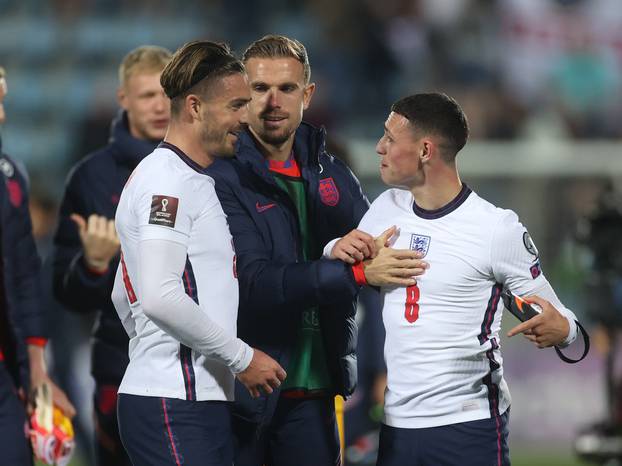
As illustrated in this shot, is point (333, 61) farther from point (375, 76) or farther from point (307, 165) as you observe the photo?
point (307, 165)

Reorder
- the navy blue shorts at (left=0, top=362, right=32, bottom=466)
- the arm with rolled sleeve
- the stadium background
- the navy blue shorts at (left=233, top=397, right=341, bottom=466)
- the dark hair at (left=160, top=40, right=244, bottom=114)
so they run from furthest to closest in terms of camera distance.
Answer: the stadium background < the arm with rolled sleeve < the navy blue shorts at (left=0, top=362, right=32, bottom=466) < the navy blue shorts at (left=233, top=397, right=341, bottom=466) < the dark hair at (left=160, top=40, right=244, bottom=114)

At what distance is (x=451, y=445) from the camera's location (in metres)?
3.69

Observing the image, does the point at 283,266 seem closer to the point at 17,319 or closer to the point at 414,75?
the point at 17,319

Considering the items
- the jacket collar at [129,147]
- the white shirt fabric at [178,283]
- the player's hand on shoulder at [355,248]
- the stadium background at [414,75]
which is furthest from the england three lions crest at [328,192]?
the stadium background at [414,75]

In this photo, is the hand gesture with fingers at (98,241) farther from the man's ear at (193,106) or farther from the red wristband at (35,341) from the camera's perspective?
the man's ear at (193,106)

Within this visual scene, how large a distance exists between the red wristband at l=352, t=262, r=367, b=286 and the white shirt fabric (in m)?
0.38

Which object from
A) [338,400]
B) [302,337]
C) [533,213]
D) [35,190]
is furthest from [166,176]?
[533,213]

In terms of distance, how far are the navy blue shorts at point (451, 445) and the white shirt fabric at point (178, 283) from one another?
1.84ft

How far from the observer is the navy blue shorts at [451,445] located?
12.1ft

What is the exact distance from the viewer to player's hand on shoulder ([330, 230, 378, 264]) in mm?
3690

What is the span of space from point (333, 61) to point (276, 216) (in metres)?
8.69

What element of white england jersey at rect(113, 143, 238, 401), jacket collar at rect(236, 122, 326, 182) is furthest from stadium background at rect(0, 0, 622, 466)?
white england jersey at rect(113, 143, 238, 401)

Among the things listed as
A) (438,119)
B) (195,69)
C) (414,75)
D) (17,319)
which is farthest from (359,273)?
(414,75)

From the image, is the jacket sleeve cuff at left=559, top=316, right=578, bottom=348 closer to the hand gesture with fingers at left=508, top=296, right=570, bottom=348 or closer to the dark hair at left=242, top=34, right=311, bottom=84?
the hand gesture with fingers at left=508, top=296, right=570, bottom=348
